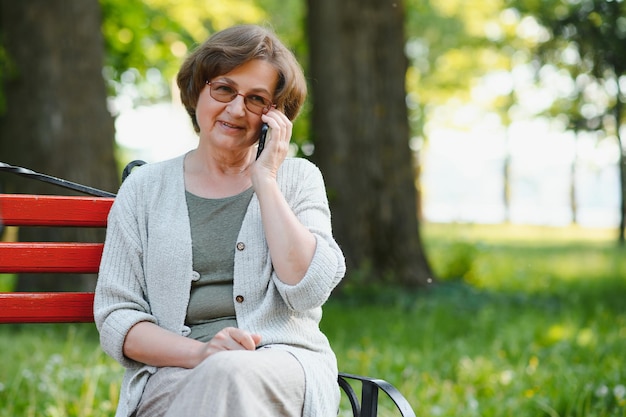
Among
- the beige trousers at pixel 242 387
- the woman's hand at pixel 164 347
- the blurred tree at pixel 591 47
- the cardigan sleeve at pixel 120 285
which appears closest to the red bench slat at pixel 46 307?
the cardigan sleeve at pixel 120 285

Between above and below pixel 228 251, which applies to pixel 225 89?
above

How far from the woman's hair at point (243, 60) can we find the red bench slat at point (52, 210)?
1.55 feet

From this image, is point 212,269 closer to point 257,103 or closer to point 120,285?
point 120,285

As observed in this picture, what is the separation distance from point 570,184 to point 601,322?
33.1 m

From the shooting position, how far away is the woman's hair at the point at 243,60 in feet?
8.88

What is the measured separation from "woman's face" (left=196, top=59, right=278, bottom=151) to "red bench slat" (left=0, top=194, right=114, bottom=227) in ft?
1.39

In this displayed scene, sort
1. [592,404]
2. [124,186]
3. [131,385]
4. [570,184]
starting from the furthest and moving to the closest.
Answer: [570,184]
[592,404]
[124,186]
[131,385]

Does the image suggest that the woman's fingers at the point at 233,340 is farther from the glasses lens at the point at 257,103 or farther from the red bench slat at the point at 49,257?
the glasses lens at the point at 257,103

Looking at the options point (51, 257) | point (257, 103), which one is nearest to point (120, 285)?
point (51, 257)

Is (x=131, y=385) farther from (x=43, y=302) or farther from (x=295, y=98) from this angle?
(x=295, y=98)

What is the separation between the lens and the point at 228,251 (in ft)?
8.92

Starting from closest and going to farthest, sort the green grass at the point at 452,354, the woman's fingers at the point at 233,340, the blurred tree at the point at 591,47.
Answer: the woman's fingers at the point at 233,340 < the green grass at the point at 452,354 < the blurred tree at the point at 591,47

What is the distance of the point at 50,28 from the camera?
7512 mm

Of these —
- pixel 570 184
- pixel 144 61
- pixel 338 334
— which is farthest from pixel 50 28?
pixel 570 184
